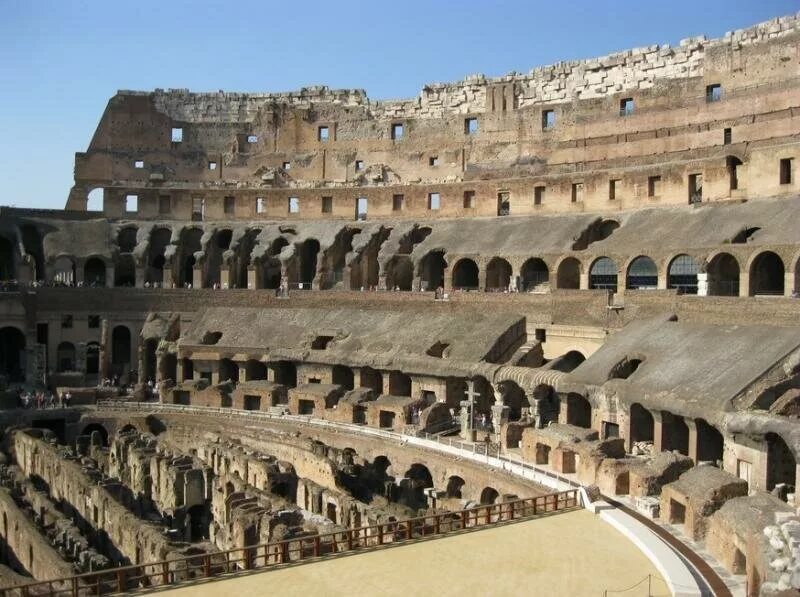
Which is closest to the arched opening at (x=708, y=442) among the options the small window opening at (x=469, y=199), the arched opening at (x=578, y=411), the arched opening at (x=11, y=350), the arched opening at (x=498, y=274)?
the arched opening at (x=578, y=411)

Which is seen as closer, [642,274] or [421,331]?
[642,274]

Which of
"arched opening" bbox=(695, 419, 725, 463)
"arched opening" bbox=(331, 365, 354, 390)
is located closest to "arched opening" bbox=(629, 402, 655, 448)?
"arched opening" bbox=(695, 419, 725, 463)

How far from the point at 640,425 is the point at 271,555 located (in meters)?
16.1

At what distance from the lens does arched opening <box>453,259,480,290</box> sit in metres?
51.8

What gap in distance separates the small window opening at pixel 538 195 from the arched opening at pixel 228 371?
20.5 m

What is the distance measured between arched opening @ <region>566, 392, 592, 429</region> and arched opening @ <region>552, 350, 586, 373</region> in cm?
452

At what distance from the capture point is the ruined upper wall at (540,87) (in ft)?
155

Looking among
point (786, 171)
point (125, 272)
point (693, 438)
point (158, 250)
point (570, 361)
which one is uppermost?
point (786, 171)

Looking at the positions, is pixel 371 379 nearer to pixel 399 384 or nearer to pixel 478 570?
pixel 399 384

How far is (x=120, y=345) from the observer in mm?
54062

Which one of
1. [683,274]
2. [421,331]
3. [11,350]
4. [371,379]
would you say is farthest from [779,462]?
[11,350]

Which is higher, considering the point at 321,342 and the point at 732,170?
the point at 732,170

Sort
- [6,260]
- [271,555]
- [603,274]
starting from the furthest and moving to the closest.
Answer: [6,260] → [603,274] → [271,555]

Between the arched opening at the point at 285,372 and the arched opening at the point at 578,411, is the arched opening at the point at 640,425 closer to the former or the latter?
the arched opening at the point at 578,411
